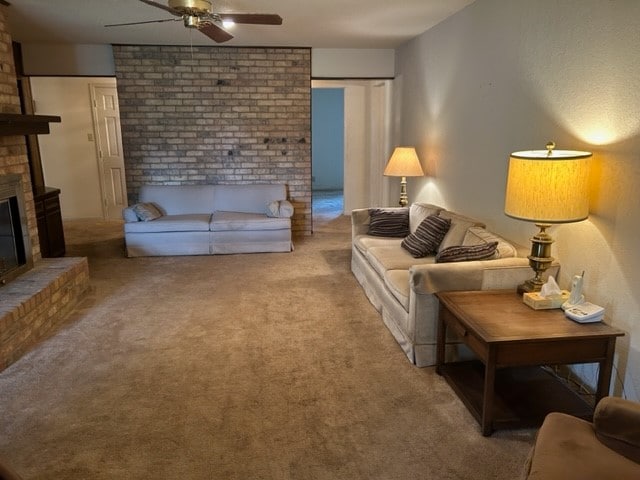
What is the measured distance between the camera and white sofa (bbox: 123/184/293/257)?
5.30 metres

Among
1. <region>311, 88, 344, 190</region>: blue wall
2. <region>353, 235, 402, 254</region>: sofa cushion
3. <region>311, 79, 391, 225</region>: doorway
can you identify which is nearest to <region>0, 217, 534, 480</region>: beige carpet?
<region>353, 235, 402, 254</region>: sofa cushion

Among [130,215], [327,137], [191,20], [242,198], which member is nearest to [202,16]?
[191,20]

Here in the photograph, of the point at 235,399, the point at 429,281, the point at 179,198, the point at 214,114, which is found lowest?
→ the point at 235,399

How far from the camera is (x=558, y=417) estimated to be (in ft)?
5.48

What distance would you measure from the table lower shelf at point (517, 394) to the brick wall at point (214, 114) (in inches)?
157

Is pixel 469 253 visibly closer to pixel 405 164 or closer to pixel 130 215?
pixel 405 164

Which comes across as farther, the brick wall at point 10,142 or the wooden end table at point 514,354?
the brick wall at point 10,142

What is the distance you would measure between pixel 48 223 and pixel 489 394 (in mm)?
4709

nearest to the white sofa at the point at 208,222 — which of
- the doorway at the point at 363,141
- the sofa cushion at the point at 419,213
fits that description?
the sofa cushion at the point at 419,213

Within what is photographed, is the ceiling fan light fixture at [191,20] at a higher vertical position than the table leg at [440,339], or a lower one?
higher

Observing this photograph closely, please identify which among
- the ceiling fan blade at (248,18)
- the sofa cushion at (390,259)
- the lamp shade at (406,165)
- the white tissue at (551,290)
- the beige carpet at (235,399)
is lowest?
the beige carpet at (235,399)

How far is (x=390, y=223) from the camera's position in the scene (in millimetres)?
4414

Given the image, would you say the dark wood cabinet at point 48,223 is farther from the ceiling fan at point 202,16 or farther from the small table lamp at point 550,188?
the small table lamp at point 550,188

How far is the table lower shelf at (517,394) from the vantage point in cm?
226
